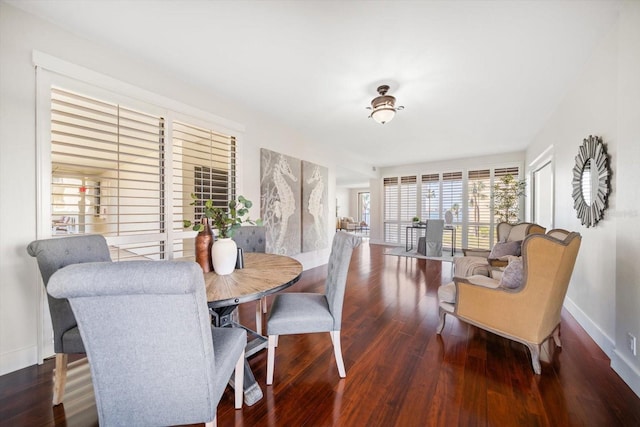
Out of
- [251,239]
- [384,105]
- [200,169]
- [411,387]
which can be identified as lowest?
[411,387]

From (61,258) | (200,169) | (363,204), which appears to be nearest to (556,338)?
(61,258)

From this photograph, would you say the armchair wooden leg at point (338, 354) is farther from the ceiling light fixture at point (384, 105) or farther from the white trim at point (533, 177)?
the white trim at point (533, 177)

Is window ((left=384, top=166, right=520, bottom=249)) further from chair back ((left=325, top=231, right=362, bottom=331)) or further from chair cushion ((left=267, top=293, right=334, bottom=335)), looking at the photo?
chair cushion ((left=267, top=293, right=334, bottom=335))

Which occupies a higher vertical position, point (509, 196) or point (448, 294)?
point (509, 196)

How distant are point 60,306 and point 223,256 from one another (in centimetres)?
91

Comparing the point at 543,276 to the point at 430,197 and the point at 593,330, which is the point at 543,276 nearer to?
the point at 593,330

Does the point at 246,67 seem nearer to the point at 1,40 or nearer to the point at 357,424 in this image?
the point at 1,40

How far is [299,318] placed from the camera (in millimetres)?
1639

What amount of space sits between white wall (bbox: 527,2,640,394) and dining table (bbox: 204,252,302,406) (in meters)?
2.33

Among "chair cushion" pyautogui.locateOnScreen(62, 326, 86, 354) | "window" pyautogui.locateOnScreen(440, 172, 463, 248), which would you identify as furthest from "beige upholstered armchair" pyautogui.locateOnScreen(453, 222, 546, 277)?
"chair cushion" pyautogui.locateOnScreen(62, 326, 86, 354)

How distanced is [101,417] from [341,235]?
1.54 metres

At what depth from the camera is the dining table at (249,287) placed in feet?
4.10

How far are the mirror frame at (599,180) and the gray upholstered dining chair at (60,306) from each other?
3924mm

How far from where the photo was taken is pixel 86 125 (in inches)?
83.4
